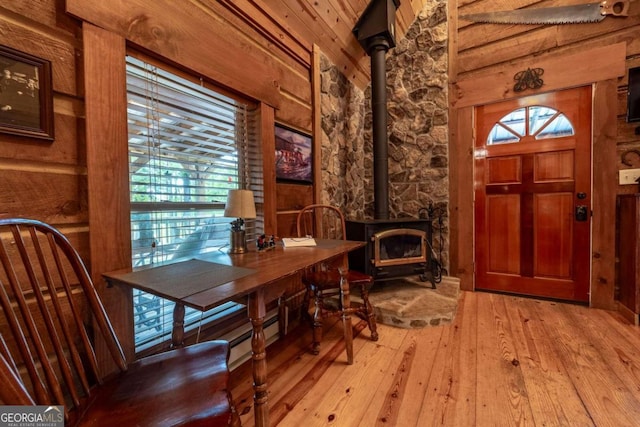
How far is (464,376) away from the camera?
1.61 meters

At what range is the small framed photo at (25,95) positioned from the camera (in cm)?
92

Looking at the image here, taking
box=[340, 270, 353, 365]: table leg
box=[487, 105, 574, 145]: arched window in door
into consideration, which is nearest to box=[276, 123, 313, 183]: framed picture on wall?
box=[340, 270, 353, 365]: table leg

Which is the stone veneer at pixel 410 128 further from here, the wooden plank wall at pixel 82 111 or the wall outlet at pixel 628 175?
the wooden plank wall at pixel 82 111

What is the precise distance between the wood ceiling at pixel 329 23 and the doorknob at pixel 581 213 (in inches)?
106

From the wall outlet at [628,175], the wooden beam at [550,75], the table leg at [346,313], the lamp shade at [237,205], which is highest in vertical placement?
the wooden beam at [550,75]

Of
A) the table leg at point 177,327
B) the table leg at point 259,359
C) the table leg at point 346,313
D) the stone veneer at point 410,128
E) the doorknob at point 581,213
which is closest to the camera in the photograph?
the table leg at point 259,359

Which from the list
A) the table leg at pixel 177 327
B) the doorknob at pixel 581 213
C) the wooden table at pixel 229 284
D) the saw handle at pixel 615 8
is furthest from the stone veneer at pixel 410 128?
the table leg at pixel 177 327

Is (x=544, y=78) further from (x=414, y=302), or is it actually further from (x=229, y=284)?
(x=229, y=284)

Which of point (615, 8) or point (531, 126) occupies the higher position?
point (615, 8)

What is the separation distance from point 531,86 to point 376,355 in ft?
9.73

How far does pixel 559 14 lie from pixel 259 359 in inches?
153

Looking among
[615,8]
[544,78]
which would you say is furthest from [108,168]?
[615,8]

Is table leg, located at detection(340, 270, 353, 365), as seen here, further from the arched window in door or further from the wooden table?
the arched window in door

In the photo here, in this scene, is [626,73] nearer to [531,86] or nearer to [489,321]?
[531,86]
